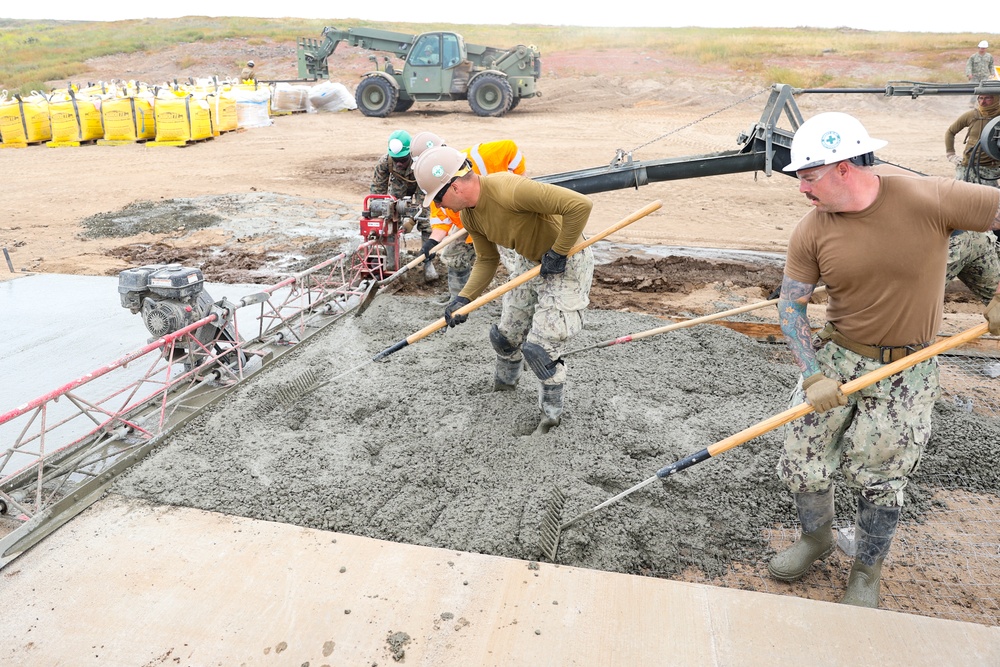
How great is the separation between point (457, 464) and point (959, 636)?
89.3 inches

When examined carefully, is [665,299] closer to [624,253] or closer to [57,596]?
[624,253]

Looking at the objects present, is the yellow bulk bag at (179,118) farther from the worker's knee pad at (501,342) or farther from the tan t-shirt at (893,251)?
the tan t-shirt at (893,251)

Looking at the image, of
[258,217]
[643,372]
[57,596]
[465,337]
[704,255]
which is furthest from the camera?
[258,217]

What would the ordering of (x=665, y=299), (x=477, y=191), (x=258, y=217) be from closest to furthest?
1. (x=477, y=191)
2. (x=665, y=299)
3. (x=258, y=217)

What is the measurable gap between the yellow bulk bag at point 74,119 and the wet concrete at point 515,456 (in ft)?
46.8

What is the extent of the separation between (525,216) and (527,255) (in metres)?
0.30

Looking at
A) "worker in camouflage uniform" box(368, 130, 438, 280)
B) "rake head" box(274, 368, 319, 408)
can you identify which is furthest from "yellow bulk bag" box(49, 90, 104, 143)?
"rake head" box(274, 368, 319, 408)

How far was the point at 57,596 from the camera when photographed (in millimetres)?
2662

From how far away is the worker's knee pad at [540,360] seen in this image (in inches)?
149

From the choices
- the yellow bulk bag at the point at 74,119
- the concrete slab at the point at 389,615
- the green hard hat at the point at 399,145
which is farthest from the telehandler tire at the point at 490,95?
the concrete slab at the point at 389,615

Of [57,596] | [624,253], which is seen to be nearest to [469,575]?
[57,596]

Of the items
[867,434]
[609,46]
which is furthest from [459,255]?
[609,46]

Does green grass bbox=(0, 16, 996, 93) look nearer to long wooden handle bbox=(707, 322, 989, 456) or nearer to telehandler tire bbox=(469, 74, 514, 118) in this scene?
telehandler tire bbox=(469, 74, 514, 118)

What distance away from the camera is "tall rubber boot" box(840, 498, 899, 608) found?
8.63 ft
